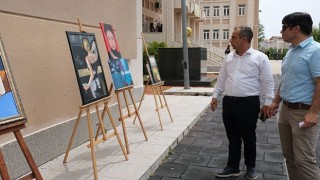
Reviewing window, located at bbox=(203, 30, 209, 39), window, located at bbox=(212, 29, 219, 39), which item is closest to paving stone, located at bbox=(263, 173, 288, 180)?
window, located at bbox=(212, 29, 219, 39)

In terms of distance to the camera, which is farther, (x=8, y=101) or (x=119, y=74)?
(x=119, y=74)

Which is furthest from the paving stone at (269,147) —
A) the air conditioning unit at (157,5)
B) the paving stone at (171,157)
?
the air conditioning unit at (157,5)

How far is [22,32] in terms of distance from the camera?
4023 millimetres

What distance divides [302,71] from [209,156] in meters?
2.36

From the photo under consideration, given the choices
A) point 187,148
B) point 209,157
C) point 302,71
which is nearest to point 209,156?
point 209,157

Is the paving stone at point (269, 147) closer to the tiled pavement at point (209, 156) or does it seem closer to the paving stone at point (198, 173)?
the tiled pavement at point (209, 156)

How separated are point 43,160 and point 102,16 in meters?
3.03

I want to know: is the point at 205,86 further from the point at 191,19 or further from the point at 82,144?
the point at 191,19

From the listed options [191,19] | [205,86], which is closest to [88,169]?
[205,86]

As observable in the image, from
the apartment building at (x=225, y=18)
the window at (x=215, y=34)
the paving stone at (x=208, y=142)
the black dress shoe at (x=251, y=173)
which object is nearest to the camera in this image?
the black dress shoe at (x=251, y=173)

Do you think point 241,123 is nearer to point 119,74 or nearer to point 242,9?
point 119,74

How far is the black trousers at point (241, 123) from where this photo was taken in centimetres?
385

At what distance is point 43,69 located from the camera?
4.40 metres

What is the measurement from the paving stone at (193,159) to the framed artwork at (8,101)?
2.60 metres
